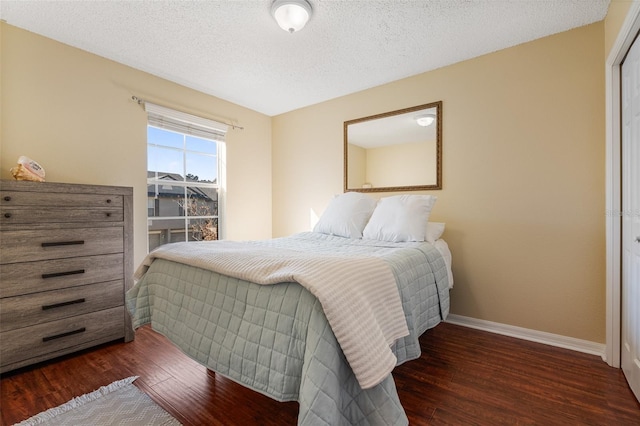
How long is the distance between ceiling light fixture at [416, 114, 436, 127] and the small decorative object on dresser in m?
2.65

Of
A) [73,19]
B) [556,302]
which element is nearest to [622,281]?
[556,302]

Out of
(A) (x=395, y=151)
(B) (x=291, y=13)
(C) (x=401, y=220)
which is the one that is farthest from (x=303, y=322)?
(A) (x=395, y=151)

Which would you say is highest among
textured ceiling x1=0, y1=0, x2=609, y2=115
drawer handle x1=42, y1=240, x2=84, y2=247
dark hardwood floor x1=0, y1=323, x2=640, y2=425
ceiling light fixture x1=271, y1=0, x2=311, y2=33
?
textured ceiling x1=0, y1=0, x2=609, y2=115

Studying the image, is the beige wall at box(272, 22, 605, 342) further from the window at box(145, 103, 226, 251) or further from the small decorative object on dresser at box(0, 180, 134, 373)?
the small decorative object on dresser at box(0, 180, 134, 373)

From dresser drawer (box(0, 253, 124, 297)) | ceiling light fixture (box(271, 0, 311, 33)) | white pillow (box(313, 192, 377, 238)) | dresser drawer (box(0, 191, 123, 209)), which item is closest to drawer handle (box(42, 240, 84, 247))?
dresser drawer (box(0, 253, 124, 297))

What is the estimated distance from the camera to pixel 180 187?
3.17 meters

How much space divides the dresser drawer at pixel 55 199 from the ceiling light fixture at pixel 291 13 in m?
1.78

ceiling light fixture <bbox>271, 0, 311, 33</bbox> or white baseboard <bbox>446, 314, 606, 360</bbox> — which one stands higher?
ceiling light fixture <bbox>271, 0, 311, 33</bbox>

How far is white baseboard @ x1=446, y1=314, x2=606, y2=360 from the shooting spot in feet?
6.84

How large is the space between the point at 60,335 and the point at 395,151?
3.13 metres

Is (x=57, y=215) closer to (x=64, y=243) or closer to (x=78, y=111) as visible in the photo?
(x=64, y=243)

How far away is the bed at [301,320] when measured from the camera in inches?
40.1

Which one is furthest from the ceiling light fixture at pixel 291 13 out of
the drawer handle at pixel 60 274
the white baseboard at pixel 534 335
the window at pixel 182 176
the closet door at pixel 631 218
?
the white baseboard at pixel 534 335

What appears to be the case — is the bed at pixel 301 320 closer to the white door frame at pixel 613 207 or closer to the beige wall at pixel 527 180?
the beige wall at pixel 527 180
